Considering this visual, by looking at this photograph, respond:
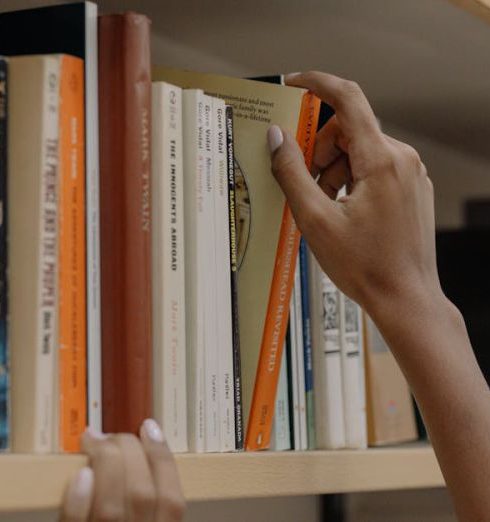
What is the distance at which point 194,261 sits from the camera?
0.82 metres

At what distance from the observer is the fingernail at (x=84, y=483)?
0.67 m

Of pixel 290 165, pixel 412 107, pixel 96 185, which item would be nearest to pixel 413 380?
pixel 290 165

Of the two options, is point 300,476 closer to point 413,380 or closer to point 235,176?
point 413,380

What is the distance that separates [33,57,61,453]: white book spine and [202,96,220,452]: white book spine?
16cm

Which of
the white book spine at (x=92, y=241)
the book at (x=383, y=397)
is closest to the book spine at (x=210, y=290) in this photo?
the white book spine at (x=92, y=241)

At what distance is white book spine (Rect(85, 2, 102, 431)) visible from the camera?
726mm

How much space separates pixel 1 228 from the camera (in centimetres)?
69

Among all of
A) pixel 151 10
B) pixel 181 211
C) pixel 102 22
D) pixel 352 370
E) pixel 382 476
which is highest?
pixel 151 10

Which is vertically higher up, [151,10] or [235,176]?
[151,10]

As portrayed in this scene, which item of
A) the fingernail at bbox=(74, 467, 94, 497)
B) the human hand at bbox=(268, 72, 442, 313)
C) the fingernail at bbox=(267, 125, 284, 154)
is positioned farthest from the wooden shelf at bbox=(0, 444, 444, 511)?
the fingernail at bbox=(267, 125, 284, 154)

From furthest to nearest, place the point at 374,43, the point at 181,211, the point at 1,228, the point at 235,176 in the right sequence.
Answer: the point at 374,43 < the point at 235,176 < the point at 181,211 < the point at 1,228

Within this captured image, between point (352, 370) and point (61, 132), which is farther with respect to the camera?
point (352, 370)

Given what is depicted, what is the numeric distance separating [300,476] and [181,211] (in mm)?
256

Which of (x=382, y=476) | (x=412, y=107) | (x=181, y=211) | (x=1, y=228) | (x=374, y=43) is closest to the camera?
(x=1, y=228)
